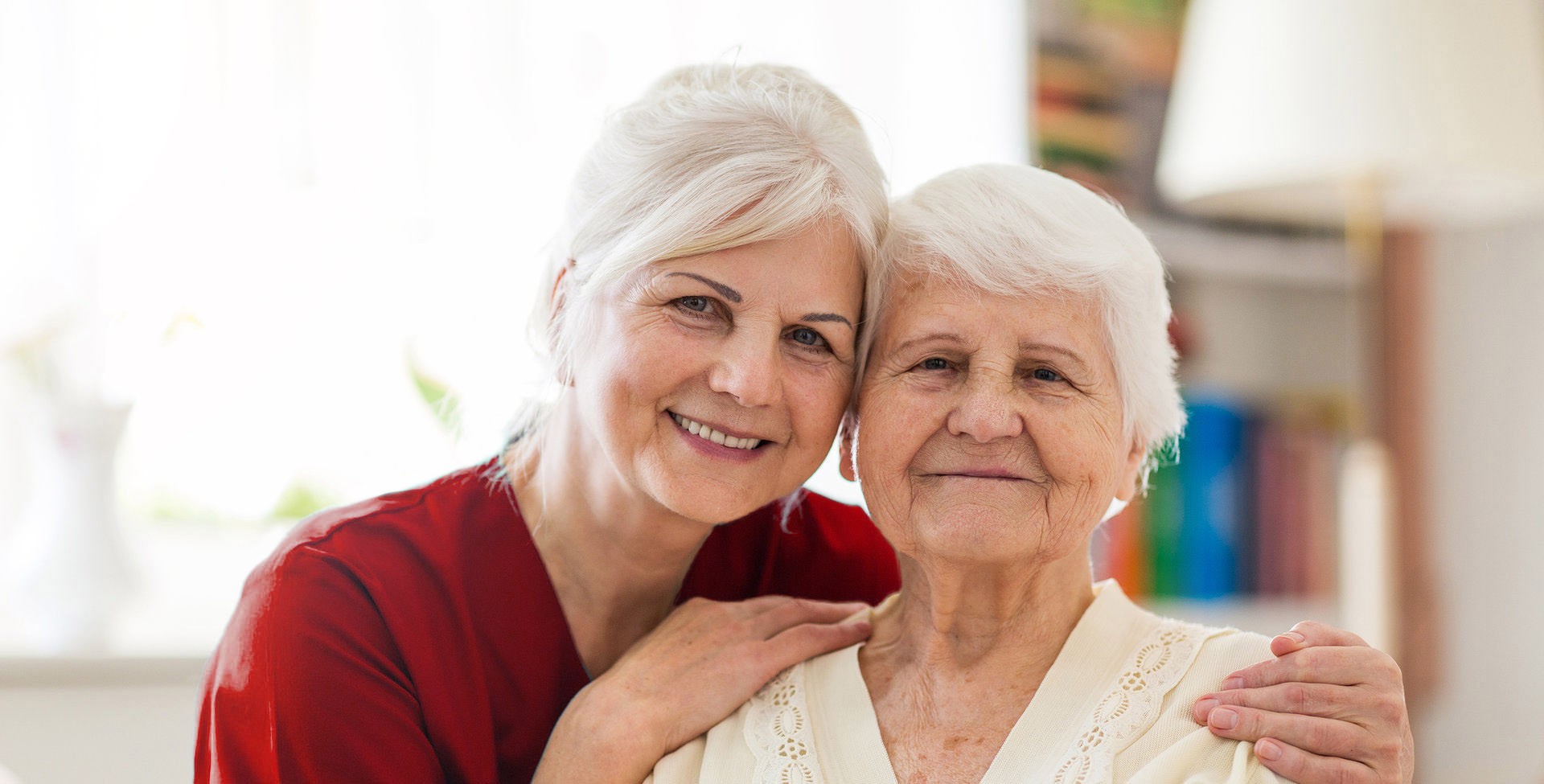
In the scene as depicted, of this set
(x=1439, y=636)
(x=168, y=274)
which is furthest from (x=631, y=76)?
(x=1439, y=636)

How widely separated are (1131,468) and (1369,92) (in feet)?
4.53

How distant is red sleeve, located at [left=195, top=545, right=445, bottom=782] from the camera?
4.46ft

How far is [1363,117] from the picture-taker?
241 cm

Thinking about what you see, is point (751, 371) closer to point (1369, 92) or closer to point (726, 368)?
point (726, 368)

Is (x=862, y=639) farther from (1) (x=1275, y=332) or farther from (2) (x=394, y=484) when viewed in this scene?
(1) (x=1275, y=332)

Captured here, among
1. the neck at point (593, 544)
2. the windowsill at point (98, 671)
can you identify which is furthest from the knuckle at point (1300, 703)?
the windowsill at point (98, 671)

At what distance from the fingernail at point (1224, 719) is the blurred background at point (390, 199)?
81 cm

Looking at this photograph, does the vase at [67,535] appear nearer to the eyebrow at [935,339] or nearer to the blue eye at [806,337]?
the blue eye at [806,337]

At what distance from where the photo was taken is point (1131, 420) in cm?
136

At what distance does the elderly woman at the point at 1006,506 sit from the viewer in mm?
1274

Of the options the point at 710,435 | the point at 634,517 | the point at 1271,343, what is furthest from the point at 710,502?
the point at 1271,343

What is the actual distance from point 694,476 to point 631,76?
1.33 metres

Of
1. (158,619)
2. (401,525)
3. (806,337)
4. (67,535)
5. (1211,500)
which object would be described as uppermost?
(806,337)

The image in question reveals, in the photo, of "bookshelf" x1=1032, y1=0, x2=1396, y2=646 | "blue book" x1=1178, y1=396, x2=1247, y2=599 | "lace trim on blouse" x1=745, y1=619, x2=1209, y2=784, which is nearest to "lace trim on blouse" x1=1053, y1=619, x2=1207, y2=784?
"lace trim on blouse" x1=745, y1=619, x2=1209, y2=784
